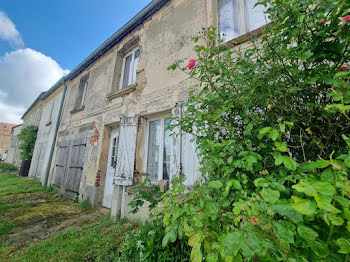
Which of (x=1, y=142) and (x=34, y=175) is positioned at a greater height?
(x=1, y=142)

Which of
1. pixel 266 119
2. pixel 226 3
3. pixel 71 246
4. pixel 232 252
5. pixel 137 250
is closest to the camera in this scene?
pixel 232 252

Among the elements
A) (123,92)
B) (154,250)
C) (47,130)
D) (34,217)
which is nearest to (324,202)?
(154,250)

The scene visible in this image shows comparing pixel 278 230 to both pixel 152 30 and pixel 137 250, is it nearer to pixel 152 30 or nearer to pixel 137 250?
pixel 137 250

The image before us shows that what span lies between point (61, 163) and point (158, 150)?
5.11 meters

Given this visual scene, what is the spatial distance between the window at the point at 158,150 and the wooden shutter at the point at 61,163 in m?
4.39

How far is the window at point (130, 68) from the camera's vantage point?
4.73 m

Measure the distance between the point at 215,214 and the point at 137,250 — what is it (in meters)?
1.51

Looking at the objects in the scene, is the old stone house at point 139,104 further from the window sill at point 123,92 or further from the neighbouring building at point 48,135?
the neighbouring building at point 48,135

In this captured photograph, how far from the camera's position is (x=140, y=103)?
3908mm

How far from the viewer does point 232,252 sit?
0.57m

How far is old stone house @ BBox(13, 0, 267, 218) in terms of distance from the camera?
3033 mm

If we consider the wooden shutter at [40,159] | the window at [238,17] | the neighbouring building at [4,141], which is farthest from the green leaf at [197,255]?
the neighbouring building at [4,141]

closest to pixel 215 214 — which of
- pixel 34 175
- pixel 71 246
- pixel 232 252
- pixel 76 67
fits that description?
pixel 232 252

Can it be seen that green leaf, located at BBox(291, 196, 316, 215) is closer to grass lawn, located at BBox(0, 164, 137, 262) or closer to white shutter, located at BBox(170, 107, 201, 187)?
white shutter, located at BBox(170, 107, 201, 187)
